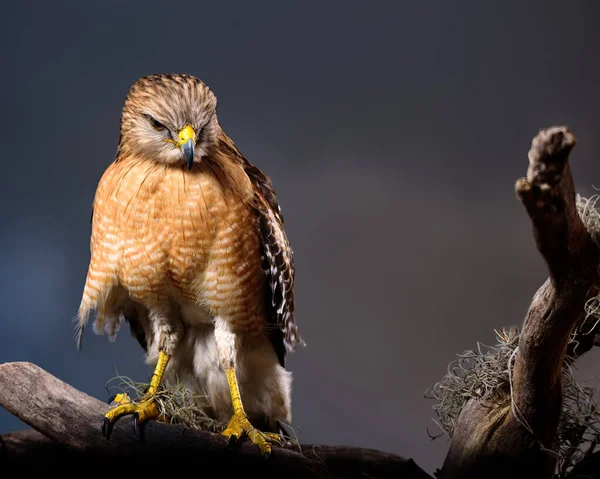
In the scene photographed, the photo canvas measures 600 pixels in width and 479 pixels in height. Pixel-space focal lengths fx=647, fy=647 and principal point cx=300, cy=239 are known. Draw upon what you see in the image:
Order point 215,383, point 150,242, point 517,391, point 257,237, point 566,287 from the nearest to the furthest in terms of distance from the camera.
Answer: point 566,287, point 517,391, point 150,242, point 257,237, point 215,383

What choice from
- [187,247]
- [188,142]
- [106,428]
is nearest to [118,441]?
[106,428]

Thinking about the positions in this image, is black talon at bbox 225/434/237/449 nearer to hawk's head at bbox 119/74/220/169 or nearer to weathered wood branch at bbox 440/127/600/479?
weathered wood branch at bbox 440/127/600/479

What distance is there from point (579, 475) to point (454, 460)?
0.40m

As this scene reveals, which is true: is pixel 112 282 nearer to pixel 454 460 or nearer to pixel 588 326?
pixel 454 460

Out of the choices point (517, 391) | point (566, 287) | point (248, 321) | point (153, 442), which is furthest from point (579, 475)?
point (153, 442)

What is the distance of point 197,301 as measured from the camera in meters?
2.27

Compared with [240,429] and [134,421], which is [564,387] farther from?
[134,421]

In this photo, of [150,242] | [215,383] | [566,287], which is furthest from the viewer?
[215,383]

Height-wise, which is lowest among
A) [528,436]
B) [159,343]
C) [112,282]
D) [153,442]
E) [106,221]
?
[153,442]

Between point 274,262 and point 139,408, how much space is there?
686mm

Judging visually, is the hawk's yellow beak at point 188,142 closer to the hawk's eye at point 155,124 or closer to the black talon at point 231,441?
the hawk's eye at point 155,124

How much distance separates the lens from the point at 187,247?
217 centimetres

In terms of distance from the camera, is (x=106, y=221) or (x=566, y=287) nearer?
(x=566, y=287)

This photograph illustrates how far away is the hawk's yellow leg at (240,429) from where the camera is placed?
2.13 metres
